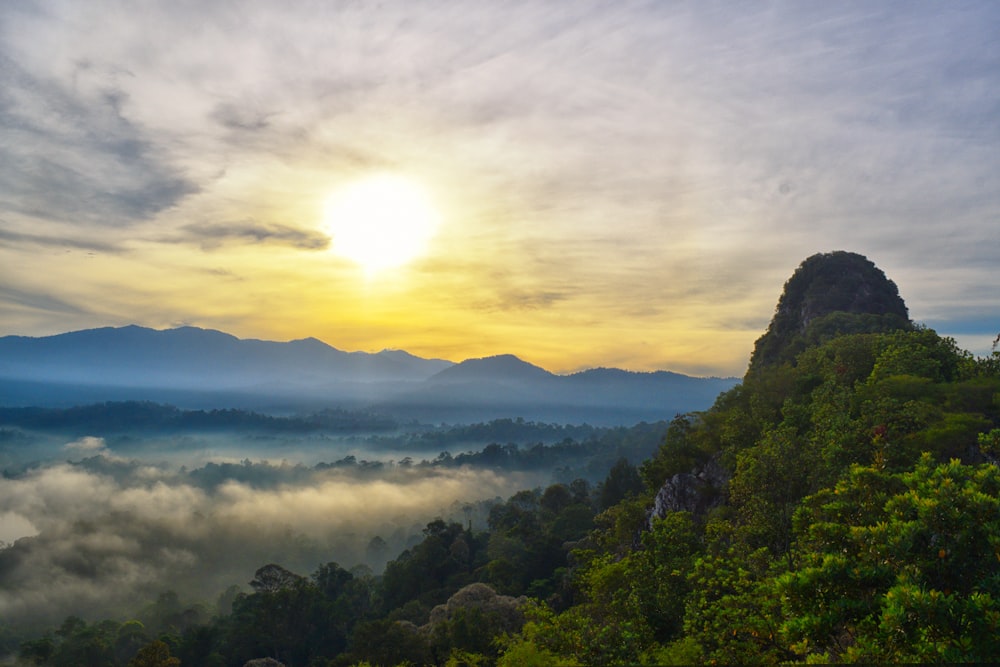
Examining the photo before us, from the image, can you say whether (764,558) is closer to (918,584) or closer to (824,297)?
(918,584)

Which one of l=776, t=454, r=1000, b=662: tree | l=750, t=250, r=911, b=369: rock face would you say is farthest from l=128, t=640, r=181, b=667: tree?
l=750, t=250, r=911, b=369: rock face

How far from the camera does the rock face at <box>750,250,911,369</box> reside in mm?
64688

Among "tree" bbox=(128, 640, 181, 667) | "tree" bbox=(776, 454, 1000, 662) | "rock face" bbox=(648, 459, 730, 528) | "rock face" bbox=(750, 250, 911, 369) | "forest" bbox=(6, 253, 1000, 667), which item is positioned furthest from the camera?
"rock face" bbox=(750, 250, 911, 369)

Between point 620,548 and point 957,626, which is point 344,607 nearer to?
point 620,548

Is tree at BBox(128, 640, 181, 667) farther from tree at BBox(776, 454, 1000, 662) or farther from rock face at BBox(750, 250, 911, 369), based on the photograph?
rock face at BBox(750, 250, 911, 369)

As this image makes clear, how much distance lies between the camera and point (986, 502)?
9.38 metres

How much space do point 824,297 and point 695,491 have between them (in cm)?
4156

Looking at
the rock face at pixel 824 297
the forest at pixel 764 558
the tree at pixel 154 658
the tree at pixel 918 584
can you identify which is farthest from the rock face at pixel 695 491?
the tree at pixel 154 658

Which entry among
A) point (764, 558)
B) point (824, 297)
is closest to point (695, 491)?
point (764, 558)

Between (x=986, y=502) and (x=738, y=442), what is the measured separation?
25.8m

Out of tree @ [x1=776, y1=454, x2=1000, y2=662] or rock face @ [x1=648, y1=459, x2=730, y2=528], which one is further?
rock face @ [x1=648, y1=459, x2=730, y2=528]

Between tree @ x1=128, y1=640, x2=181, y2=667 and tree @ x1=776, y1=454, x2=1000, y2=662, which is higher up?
tree @ x1=776, y1=454, x2=1000, y2=662

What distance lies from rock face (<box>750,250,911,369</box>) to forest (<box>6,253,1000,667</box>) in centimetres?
28

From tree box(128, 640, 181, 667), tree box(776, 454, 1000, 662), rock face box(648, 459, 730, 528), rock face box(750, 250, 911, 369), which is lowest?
tree box(128, 640, 181, 667)
